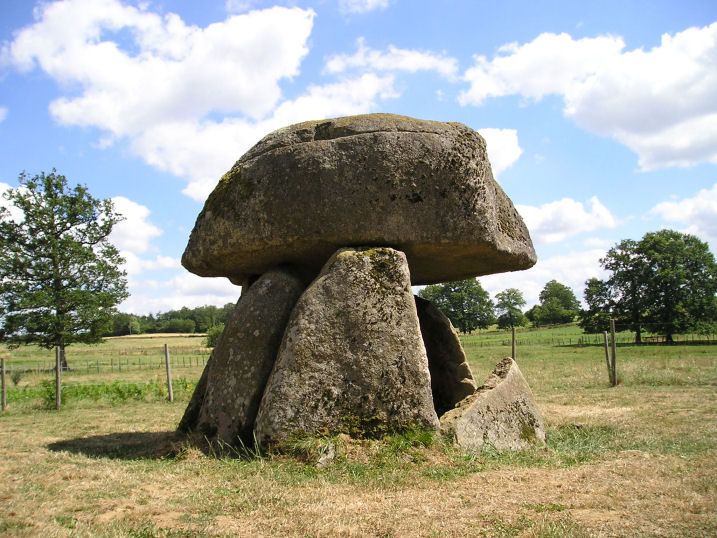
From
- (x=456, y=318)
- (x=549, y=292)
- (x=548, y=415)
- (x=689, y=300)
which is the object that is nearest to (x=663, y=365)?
(x=548, y=415)

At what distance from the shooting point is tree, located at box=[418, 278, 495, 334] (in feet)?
237

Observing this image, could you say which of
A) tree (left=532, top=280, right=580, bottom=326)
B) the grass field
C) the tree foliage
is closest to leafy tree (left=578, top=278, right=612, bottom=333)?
the tree foliage

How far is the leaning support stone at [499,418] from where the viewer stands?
645cm

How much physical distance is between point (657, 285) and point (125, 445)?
44.0 m

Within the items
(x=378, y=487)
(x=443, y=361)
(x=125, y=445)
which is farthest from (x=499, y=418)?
(x=125, y=445)

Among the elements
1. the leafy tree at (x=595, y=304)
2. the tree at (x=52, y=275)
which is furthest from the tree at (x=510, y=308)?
the tree at (x=52, y=275)

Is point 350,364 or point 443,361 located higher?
point 350,364

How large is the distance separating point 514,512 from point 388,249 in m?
3.55

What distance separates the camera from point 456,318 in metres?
71.9

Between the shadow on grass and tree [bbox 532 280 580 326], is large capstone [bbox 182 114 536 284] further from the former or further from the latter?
tree [bbox 532 280 580 326]

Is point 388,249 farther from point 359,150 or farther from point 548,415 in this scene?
point 548,415

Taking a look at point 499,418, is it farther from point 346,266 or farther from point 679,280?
point 679,280

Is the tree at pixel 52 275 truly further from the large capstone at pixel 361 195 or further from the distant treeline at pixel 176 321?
the distant treeline at pixel 176 321

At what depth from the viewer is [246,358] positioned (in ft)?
23.0
